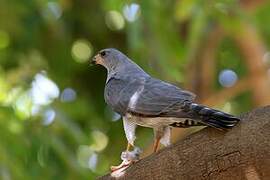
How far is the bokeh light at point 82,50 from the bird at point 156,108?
4.03 meters

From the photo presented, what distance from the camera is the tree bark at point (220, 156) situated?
2.66 metres

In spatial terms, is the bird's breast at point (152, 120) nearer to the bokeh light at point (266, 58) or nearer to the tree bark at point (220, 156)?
the tree bark at point (220, 156)

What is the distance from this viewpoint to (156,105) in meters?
3.09

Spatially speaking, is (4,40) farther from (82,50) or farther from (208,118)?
(208,118)

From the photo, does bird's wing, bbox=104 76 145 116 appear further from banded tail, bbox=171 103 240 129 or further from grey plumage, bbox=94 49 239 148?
banded tail, bbox=171 103 240 129

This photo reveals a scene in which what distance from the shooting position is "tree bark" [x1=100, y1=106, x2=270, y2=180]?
8.73 ft

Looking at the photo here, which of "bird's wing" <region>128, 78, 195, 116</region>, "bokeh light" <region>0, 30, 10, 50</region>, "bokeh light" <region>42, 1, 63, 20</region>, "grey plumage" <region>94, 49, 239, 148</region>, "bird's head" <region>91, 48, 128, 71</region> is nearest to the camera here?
"grey plumage" <region>94, 49, 239, 148</region>

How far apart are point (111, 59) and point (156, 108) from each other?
956mm

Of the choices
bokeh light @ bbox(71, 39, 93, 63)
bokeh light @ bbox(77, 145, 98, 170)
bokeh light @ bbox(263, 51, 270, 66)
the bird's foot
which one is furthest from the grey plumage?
bokeh light @ bbox(71, 39, 93, 63)

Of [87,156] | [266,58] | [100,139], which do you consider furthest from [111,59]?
[100,139]

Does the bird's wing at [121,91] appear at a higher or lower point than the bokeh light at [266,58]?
lower

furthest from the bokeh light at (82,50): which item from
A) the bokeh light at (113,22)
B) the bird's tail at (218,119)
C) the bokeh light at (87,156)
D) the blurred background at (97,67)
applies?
the bird's tail at (218,119)

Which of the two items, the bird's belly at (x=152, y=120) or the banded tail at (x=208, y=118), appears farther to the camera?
the bird's belly at (x=152, y=120)

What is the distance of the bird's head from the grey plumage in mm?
180
